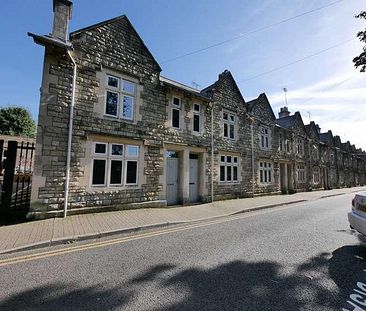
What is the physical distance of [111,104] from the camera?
1004 cm

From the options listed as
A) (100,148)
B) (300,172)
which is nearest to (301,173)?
(300,172)

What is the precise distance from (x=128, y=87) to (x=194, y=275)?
899 centimetres

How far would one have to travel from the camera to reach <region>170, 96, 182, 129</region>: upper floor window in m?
12.4

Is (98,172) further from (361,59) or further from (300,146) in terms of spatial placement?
(300,146)

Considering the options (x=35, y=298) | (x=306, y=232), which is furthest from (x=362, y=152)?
(x=35, y=298)

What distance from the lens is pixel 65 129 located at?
8.61 metres

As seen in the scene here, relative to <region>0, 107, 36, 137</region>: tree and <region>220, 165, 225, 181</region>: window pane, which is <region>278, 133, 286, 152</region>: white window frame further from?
<region>0, 107, 36, 137</region>: tree

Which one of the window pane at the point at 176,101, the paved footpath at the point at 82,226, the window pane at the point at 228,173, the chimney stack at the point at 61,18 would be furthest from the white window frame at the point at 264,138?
the chimney stack at the point at 61,18

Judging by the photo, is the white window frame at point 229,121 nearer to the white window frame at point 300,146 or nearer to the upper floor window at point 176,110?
the upper floor window at point 176,110

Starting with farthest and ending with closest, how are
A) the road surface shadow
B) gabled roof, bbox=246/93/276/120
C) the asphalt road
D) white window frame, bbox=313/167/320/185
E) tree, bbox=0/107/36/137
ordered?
tree, bbox=0/107/36/137 → white window frame, bbox=313/167/320/185 → gabled roof, bbox=246/93/276/120 → the asphalt road → the road surface shadow

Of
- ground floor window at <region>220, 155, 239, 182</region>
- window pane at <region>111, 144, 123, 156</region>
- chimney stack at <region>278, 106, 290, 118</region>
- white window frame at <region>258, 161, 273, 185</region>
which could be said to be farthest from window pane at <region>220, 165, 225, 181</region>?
chimney stack at <region>278, 106, 290, 118</region>

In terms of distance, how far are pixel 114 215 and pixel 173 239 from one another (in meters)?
3.51

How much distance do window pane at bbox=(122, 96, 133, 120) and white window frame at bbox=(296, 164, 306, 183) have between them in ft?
64.3

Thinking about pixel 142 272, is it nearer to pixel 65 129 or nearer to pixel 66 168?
pixel 66 168
